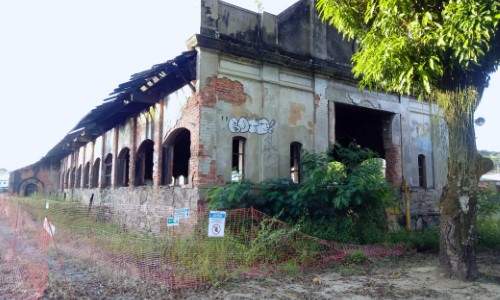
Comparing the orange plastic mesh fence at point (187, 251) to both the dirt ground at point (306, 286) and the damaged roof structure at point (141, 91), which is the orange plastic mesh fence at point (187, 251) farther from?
the damaged roof structure at point (141, 91)

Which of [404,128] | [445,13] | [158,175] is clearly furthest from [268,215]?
[404,128]

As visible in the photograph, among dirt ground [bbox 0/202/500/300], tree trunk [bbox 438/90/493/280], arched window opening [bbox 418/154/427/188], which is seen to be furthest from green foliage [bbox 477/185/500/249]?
tree trunk [bbox 438/90/493/280]

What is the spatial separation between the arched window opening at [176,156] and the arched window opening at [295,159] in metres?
3.44

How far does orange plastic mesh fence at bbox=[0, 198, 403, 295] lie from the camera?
7.55 metres

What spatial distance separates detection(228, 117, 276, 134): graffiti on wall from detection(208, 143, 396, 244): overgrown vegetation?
148cm

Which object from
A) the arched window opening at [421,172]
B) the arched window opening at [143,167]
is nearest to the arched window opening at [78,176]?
the arched window opening at [143,167]

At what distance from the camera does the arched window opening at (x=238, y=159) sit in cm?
1120

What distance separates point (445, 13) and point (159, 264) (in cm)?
678

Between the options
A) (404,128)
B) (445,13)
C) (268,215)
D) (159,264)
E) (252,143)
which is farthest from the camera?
(404,128)

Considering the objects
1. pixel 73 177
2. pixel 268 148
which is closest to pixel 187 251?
pixel 268 148

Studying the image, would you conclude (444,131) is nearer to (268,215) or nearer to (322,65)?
(268,215)

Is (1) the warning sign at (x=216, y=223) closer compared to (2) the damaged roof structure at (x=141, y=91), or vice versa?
(1) the warning sign at (x=216, y=223)

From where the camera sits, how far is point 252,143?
37.4 feet

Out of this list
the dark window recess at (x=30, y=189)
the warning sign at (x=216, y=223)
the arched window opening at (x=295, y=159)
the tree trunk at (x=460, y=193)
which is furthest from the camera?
the dark window recess at (x=30, y=189)
